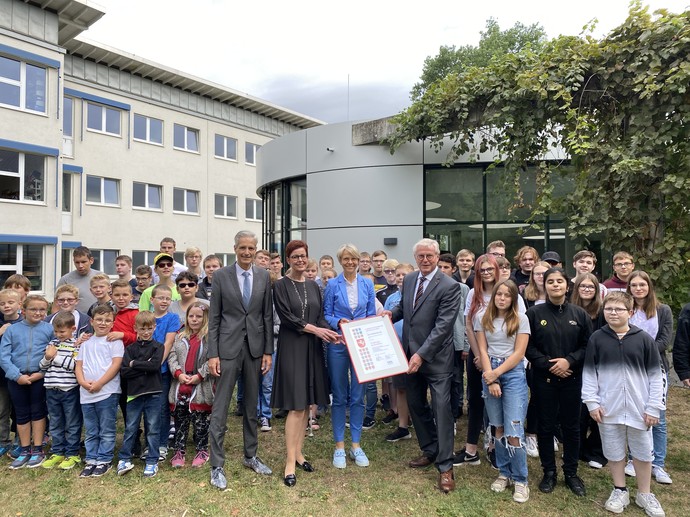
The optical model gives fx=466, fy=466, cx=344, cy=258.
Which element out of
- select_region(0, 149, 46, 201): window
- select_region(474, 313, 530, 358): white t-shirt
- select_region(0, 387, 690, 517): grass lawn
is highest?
select_region(0, 149, 46, 201): window

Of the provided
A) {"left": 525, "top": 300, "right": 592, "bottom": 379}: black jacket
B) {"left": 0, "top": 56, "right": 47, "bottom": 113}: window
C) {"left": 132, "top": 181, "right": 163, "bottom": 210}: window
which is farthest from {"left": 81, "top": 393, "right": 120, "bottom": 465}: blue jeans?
{"left": 132, "top": 181, "right": 163, "bottom": 210}: window

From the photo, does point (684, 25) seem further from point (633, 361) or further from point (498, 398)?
point (498, 398)

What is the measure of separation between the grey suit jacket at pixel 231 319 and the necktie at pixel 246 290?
28 millimetres

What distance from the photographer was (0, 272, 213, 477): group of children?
13.6ft

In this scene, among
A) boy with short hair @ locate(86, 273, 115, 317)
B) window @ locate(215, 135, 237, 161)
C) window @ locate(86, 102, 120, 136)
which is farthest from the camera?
window @ locate(215, 135, 237, 161)

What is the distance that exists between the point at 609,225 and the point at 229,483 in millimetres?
6364

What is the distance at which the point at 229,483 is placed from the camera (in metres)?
3.95

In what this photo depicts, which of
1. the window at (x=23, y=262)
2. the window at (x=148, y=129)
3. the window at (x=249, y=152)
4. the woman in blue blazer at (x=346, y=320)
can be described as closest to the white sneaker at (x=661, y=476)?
the woman in blue blazer at (x=346, y=320)

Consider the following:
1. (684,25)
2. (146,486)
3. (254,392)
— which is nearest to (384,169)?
(684,25)

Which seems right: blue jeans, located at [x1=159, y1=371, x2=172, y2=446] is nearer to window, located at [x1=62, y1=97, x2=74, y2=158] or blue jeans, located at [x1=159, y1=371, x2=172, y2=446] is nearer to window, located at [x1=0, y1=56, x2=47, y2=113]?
window, located at [x1=0, y1=56, x2=47, y2=113]

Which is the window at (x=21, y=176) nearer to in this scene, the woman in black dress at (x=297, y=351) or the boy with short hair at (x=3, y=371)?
the boy with short hair at (x=3, y=371)

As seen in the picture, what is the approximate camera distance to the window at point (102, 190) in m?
20.3

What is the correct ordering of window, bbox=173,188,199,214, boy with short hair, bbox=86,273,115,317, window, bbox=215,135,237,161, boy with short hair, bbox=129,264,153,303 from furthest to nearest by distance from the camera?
window, bbox=215,135,237,161
window, bbox=173,188,199,214
boy with short hair, bbox=129,264,153,303
boy with short hair, bbox=86,273,115,317

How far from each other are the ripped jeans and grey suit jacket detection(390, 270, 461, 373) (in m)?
0.41
